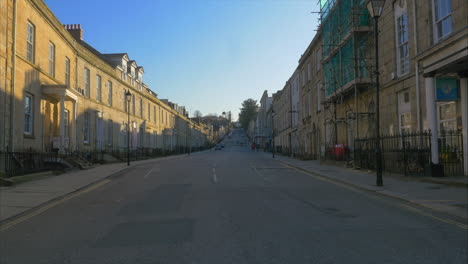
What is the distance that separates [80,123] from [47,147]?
6.38 metres

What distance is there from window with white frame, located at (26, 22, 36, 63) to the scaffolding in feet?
57.5

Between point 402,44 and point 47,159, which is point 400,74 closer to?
point 402,44

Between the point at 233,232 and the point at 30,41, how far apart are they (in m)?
17.9

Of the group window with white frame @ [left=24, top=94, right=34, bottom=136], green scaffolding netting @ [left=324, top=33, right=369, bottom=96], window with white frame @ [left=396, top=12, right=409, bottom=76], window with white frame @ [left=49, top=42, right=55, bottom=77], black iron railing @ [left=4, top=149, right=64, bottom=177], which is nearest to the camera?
black iron railing @ [left=4, top=149, right=64, bottom=177]

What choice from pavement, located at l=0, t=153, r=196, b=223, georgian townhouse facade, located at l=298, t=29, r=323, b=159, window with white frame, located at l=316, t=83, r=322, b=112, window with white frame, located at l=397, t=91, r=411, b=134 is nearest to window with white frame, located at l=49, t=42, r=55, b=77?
pavement, located at l=0, t=153, r=196, b=223

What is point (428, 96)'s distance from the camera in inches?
546

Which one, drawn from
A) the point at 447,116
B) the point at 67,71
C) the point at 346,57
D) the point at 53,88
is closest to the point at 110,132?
the point at 67,71

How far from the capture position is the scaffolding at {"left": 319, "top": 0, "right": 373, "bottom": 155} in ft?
71.1

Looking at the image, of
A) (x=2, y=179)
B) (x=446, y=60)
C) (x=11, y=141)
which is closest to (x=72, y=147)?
(x=11, y=141)

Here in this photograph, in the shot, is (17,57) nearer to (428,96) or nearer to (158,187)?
(158,187)

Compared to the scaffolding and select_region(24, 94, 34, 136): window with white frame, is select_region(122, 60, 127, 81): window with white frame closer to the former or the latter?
select_region(24, 94, 34, 136): window with white frame

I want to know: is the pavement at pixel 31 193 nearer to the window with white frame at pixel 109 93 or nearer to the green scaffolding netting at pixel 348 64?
the green scaffolding netting at pixel 348 64

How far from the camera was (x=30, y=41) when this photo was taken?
19453 mm

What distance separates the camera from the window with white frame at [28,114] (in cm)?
1881
